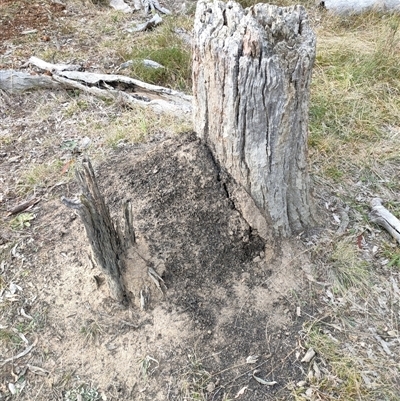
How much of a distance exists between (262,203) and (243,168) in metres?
0.23

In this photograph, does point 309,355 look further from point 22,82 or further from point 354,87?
point 22,82

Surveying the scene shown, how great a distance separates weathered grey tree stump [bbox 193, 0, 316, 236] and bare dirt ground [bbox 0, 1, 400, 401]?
179 millimetres

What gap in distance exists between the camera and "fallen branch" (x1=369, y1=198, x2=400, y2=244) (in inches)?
106

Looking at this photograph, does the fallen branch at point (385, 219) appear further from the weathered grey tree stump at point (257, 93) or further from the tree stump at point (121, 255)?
the tree stump at point (121, 255)

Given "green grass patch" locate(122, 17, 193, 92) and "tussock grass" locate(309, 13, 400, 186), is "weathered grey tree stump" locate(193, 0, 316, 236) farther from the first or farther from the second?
"green grass patch" locate(122, 17, 193, 92)

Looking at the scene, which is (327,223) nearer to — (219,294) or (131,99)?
(219,294)

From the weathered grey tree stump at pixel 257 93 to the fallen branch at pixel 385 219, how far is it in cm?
72

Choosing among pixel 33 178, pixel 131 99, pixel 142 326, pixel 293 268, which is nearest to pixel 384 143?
pixel 293 268

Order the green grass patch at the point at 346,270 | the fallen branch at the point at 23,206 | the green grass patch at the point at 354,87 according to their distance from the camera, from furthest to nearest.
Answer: the green grass patch at the point at 354,87 → the fallen branch at the point at 23,206 → the green grass patch at the point at 346,270

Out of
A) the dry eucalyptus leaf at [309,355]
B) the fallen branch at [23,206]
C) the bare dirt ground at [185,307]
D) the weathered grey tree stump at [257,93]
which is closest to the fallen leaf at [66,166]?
the fallen branch at [23,206]

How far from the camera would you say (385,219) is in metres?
2.75

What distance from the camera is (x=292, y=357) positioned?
2.09 meters

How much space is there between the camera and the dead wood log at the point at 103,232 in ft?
5.94

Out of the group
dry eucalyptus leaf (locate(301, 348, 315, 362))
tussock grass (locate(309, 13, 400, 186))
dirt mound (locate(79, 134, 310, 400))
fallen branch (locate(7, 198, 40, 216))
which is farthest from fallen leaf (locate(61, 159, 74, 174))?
dry eucalyptus leaf (locate(301, 348, 315, 362))
